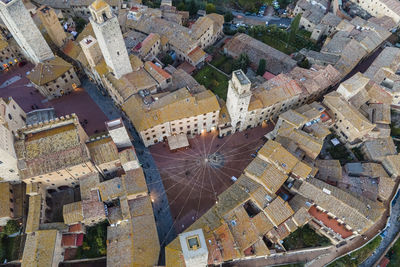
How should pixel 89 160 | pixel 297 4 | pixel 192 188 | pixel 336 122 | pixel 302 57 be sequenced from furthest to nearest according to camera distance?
pixel 297 4 < pixel 302 57 < pixel 336 122 < pixel 192 188 < pixel 89 160

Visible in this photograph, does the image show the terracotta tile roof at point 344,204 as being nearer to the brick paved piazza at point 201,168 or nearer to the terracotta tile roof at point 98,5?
the brick paved piazza at point 201,168

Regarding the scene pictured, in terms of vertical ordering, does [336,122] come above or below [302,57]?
below

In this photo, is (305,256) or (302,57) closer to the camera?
(305,256)

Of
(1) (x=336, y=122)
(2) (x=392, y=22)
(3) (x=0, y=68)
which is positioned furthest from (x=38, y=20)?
(2) (x=392, y=22)

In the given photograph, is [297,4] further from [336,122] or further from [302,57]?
[336,122]

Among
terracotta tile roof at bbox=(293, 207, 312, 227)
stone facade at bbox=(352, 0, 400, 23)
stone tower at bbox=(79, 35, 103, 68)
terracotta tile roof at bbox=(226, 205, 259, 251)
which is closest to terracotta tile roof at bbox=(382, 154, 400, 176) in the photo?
terracotta tile roof at bbox=(293, 207, 312, 227)

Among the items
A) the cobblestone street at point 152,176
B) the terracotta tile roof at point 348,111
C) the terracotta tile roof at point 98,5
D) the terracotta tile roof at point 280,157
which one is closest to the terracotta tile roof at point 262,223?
the terracotta tile roof at point 280,157

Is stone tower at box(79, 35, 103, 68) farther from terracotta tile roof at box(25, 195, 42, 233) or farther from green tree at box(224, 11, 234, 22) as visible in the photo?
green tree at box(224, 11, 234, 22)
